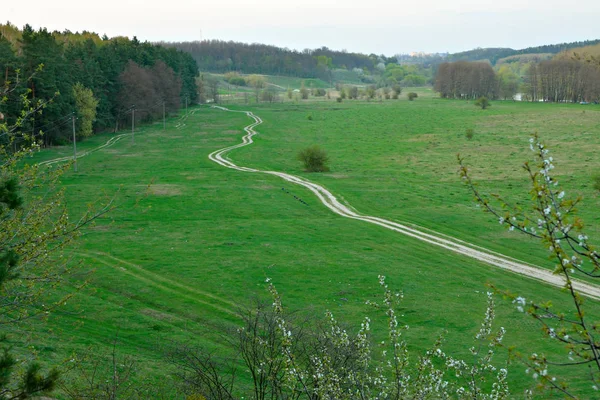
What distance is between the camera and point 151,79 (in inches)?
4729

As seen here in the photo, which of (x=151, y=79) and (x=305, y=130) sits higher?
(x=151, y=79)

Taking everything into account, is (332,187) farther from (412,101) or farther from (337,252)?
(412,101)

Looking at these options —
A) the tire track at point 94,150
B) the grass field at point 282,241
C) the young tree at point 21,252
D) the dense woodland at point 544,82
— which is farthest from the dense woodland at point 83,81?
the dense woodland at point 544,82

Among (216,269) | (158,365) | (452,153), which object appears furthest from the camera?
(452,153)

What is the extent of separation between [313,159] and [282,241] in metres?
30.1

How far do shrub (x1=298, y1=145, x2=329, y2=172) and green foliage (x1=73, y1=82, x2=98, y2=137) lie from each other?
36889 mm

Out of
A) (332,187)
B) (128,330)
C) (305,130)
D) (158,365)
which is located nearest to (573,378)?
(158,365)

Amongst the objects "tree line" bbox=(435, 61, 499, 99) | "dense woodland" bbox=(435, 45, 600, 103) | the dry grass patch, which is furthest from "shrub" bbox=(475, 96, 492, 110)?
the dry grass patch

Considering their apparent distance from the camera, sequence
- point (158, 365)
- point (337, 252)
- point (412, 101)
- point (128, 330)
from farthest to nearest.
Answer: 1. point (412, 101)
2. point (337, 252)
3. point (128, 330)
4. point (158, 365)

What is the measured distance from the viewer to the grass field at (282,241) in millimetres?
27109

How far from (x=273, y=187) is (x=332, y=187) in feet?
20.4

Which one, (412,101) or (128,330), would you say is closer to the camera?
(128,330)

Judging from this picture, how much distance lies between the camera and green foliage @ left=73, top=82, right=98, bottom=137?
286 ft

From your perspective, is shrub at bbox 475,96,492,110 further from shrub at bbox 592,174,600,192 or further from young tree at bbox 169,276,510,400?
young tree at bbox 169,276,510,400
